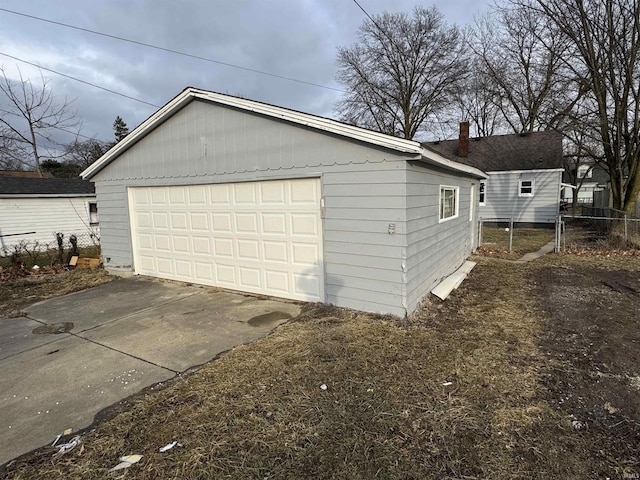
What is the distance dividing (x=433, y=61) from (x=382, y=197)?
73.9 feet

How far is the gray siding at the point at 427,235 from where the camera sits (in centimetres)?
485

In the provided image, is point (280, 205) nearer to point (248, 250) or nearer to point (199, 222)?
point (248, 250)

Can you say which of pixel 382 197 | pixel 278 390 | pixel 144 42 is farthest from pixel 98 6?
pixel 278 390

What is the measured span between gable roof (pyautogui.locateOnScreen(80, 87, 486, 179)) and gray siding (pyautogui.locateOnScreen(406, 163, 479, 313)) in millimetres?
266

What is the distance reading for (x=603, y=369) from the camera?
340cm

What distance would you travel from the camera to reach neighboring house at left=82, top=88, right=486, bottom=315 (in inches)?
189

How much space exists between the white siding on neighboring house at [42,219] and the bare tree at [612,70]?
19.9 metres

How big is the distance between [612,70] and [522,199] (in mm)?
7502

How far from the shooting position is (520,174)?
693 inches

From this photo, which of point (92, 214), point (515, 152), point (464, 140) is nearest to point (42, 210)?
point (92, 214)

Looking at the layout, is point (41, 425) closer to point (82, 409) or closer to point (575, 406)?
point (82, 409)

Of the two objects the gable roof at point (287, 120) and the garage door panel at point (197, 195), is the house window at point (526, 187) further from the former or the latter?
the garage door panel at point (197, 195)

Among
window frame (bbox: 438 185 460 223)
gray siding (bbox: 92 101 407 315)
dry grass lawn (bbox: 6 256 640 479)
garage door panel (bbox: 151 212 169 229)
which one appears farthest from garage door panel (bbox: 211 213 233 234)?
window frame (bbox: 438 185 460 223)

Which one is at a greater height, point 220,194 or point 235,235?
point 220,194
